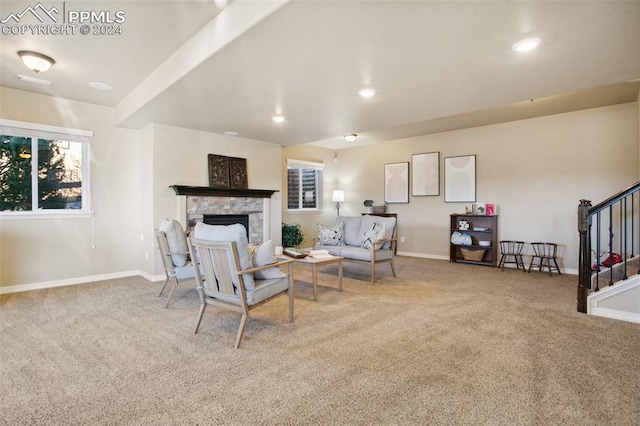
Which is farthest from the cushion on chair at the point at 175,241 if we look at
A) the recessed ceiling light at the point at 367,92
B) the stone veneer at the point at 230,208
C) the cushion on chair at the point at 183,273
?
the recessed ceiling light at the point at 367,92

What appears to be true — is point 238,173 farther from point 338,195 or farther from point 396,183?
point 396,183

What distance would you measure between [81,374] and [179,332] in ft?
2.61

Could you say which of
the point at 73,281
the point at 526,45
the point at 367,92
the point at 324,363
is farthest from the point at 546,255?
the point at 73,281

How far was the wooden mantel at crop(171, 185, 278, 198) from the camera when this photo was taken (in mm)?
5141

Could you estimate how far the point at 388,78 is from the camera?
3289 mm

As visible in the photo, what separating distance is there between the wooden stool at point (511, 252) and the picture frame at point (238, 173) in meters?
4.93

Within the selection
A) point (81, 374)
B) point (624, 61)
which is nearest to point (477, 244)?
point (624, 61)

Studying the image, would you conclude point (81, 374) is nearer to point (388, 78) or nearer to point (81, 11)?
point (81, 11)

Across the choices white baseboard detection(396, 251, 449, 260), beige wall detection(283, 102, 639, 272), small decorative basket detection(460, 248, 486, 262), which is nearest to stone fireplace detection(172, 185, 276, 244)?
beige wall detection(283, 102, 639, 272)

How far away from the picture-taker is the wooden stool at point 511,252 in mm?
5781

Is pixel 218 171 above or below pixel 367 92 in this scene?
below

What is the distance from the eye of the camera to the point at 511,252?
6.01 m

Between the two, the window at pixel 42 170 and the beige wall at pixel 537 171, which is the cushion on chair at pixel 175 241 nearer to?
the window at pixel 42 170

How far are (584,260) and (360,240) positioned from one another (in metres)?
2.94
